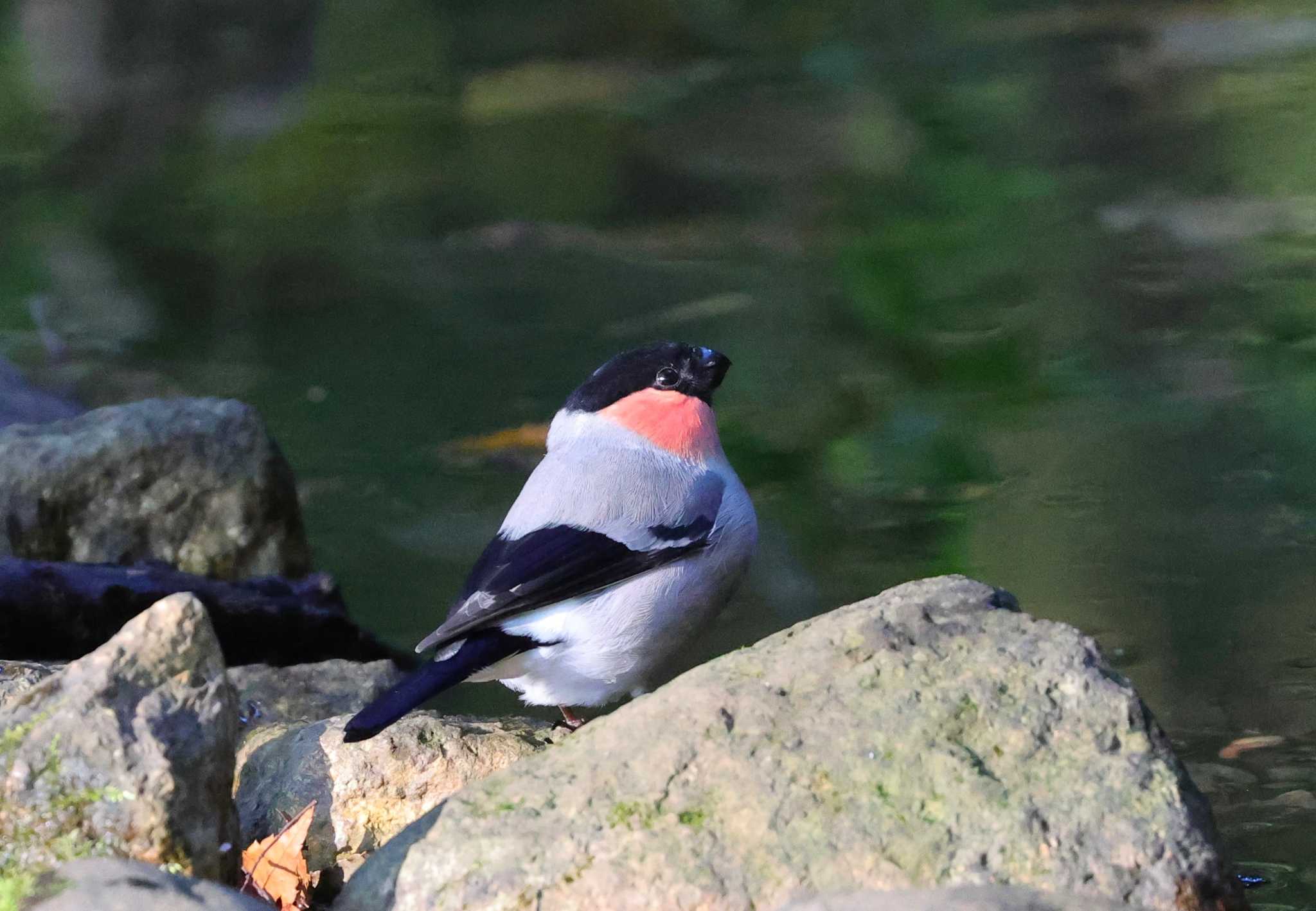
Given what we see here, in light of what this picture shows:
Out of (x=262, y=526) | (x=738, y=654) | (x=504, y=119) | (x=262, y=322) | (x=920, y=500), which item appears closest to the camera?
(x=738, y=654)

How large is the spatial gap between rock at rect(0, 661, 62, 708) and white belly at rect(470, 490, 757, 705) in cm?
73

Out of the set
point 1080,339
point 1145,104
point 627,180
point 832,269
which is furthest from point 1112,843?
point 1145,104

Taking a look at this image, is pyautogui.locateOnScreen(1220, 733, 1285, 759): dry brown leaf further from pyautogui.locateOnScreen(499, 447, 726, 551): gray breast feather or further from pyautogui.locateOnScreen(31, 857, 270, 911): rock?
pyautogui.locateOnScreen(31, 857, 270, 911): rock

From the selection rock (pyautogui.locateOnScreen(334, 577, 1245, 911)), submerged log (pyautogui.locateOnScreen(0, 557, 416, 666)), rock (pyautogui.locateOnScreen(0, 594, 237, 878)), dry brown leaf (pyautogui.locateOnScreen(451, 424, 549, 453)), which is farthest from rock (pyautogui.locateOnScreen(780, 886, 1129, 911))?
dry brown leaf (pyautogui.locateOnScreen(451, 424, 549, 453))

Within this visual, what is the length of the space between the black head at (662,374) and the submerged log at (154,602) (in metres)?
0.95

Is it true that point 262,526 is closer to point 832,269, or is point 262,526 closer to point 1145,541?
point 1145,541

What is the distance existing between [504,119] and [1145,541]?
20.9 ft

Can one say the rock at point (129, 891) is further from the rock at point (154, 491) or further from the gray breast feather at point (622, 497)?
the rock at point (154, 491)

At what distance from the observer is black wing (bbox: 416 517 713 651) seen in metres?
2.91

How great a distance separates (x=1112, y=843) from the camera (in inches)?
81.7

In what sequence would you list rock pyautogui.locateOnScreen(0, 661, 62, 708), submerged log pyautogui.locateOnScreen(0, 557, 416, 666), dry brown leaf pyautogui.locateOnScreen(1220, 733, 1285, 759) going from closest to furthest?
rock pyautogui.locateOnScreen(0, 661, 62, 708) → dry brown leaf pyautogui.locateOnScreen(1220, 733, 1285, 759) → submerged log pyautogui.locateOnScreen(0, 557, 416, 666)

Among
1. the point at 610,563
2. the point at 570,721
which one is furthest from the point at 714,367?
the point at 570,721

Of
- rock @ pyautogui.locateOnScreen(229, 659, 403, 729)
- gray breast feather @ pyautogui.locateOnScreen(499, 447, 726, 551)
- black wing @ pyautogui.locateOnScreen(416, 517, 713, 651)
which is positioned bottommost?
rock @ pyautogui.locateOnScreen(229, 659, 403, 729)

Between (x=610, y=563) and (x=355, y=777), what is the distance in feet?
2.00
